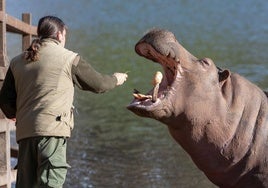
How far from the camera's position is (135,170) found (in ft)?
27.0

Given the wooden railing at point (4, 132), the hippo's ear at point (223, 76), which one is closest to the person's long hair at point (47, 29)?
the hippo's ear at point (223, 76)

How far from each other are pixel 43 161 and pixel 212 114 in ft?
3.01

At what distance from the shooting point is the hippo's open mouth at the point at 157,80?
3.20 meters

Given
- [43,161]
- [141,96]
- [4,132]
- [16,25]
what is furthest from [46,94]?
[16,25]

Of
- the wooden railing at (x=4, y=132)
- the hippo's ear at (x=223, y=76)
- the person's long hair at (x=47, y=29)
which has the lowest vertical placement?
the wooden railing at (x=4, y=132)

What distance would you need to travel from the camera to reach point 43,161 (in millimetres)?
3361

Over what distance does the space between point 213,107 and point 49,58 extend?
0.90 metres

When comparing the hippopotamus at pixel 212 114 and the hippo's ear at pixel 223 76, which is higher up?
the hippo's ear at pixel 223 76

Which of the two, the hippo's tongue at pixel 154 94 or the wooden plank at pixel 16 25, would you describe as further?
the wooden plank at pixel 16 25

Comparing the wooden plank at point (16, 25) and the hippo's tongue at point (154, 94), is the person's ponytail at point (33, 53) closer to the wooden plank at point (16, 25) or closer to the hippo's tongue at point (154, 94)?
the hippo's tongue at point (154, 94)

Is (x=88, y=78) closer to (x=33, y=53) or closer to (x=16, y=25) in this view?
(x=33, y=53)

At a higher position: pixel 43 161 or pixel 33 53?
pixel 33 53

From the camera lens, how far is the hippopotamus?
328 centimetres

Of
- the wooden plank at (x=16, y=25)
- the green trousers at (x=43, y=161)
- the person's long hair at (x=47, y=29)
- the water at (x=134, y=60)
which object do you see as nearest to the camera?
the green trousers at (x=43, y=161)
